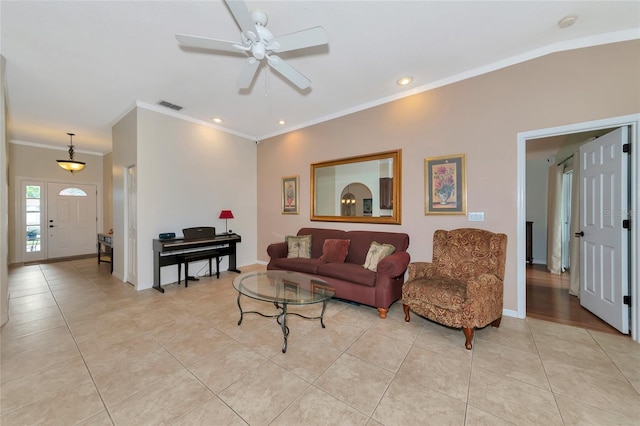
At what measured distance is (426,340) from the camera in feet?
7.68

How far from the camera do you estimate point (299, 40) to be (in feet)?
6.30

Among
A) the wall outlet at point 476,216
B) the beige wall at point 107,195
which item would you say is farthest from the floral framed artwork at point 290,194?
the beige wall at point 107,195

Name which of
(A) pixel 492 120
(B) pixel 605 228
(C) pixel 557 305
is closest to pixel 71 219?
(A) pixel 492 120

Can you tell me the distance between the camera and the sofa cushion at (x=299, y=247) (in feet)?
13.1

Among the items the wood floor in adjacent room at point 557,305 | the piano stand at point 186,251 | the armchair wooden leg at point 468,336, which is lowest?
the wood floor in adjacent room at point 557,305

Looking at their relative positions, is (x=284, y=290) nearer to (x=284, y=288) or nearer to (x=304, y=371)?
(x=284, y=288)

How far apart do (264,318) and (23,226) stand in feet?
23.9

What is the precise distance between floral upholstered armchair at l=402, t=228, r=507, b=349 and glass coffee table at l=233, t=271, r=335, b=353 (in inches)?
37.7

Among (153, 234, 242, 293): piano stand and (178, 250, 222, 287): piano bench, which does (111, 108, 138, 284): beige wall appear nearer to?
(153, 234, 242, 293): piano stand

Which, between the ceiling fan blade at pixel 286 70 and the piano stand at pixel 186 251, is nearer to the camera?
the ceiling fan blade at pixel 286 70

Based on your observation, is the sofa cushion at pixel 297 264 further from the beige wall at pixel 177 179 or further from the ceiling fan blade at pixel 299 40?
the ceiling fan blade at pixel 299 40

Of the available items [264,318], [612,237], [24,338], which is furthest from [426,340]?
[24,338]

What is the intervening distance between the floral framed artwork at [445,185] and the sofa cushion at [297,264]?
5.70 ft

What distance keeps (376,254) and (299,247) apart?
1380 mm
